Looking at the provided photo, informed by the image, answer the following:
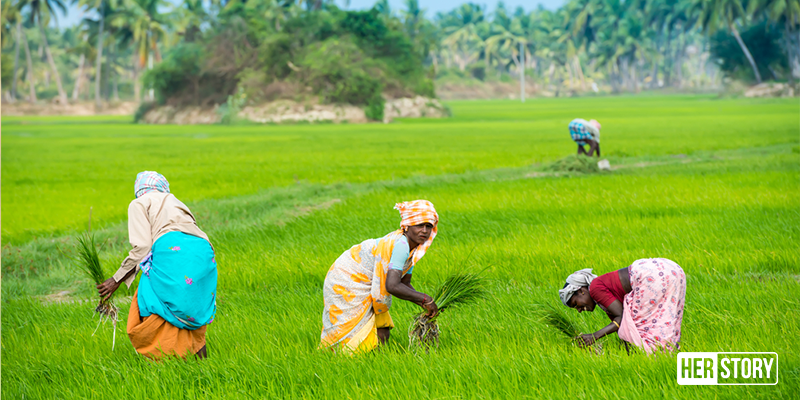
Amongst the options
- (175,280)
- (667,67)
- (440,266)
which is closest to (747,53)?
(667,67)

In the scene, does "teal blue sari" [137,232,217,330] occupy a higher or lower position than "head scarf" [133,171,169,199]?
lower

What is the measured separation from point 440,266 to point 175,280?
3.06 metres

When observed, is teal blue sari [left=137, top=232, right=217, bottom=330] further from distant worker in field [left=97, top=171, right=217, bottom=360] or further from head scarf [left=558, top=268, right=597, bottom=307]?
head scarf [left=558, top=268, right=597, bottom=307]

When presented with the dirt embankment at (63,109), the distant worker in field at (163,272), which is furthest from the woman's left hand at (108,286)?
the dirt embankment at (63,109)

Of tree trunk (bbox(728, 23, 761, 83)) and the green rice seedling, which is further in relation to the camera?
tree trunk (bbox(728, 23, 761, 83))

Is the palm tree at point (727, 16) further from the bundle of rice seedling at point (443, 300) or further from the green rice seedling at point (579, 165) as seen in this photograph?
the bundle of rice seedling at point (443, 300)

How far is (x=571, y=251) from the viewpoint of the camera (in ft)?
22.7

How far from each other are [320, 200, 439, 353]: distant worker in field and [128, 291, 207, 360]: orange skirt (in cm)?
80

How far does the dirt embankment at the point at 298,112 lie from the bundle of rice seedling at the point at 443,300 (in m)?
39.4

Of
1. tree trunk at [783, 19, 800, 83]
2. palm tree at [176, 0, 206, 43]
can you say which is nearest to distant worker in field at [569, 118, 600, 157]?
palm tree at [176, 0, 206, 43]

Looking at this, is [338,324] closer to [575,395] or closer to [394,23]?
[575,395]

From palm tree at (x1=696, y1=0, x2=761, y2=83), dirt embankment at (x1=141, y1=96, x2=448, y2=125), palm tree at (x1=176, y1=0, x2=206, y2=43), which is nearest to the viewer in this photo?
dirt embankment at (x1=141, y1=96, x2=448, y2=125)

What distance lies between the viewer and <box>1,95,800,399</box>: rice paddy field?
12.5 ft

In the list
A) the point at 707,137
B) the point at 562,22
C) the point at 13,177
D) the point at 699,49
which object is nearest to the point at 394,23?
the point at 707,137
